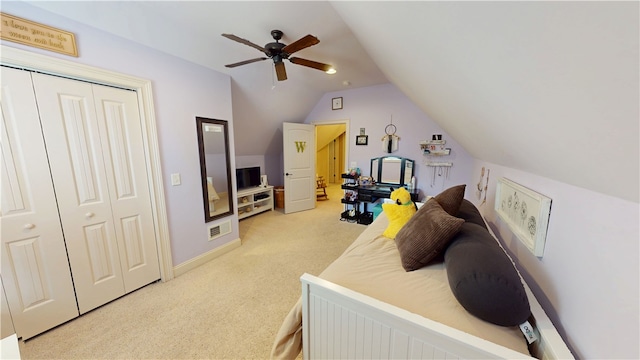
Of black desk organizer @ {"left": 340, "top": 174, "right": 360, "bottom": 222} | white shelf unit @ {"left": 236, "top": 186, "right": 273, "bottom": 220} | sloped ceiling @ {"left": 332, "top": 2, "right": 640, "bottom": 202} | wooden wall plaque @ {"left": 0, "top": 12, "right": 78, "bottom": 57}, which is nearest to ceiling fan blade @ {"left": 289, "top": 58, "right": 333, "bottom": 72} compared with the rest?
sloped ceiling @ {"left": 332, "top": 2, "right": 640, "bottom": 202}

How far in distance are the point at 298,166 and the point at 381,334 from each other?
149 inches

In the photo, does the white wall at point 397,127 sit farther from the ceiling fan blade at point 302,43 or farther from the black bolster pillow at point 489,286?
the black bolster pillow at point 489,286

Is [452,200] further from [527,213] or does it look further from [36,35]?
[36,35]

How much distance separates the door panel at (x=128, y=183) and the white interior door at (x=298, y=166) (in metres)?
2.51

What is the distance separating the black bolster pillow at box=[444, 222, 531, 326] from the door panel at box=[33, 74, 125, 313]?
261 centimetres

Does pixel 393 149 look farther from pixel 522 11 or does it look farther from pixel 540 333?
pixel 522 11

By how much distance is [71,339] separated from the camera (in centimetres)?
153

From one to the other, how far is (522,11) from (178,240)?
113 inches

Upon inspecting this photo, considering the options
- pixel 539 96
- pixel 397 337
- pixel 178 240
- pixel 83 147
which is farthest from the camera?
pixel 178 240

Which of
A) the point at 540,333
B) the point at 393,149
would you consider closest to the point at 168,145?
the point at 540,333

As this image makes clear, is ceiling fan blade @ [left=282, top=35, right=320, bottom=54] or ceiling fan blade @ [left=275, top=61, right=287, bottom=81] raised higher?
ceiling fan blade @ [left=282, top=35, right=320, bottom=54]

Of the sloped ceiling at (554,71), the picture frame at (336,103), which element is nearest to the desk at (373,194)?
the picture frame at (336,103)

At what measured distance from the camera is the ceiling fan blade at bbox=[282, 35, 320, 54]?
1.73 meters

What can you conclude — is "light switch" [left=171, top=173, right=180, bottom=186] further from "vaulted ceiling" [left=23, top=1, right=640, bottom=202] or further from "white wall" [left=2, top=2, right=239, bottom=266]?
"vaulted ceiling" [left=23, top=1, right=640, bottom=202]
